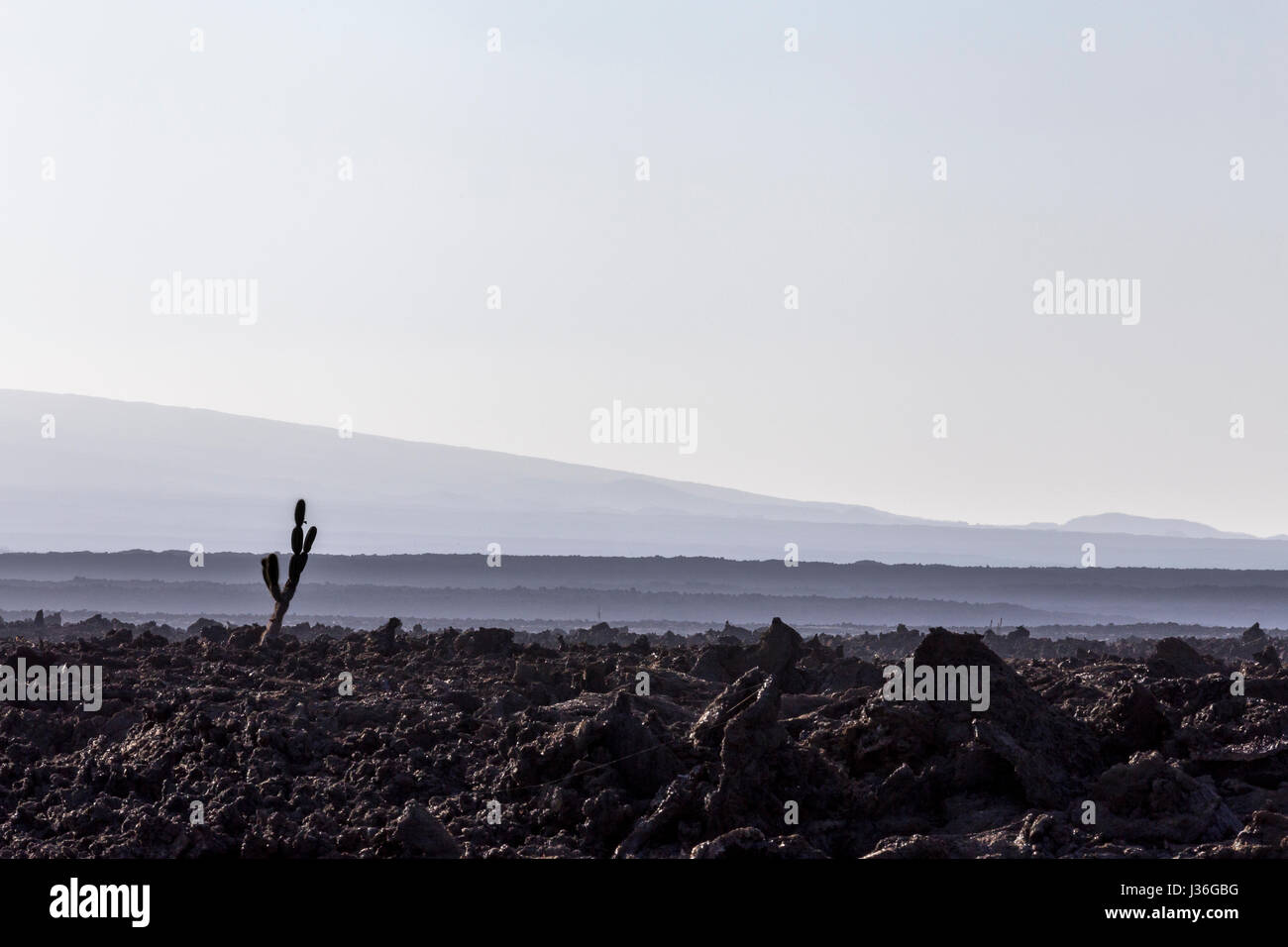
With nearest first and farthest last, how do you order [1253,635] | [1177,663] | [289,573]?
1. [1177,663]
2. [289,573]
3. [1253,635]

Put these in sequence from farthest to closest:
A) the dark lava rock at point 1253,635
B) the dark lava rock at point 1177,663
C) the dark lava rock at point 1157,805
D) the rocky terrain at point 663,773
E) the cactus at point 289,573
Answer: the dark lava rock at point 1253,635 < the cactus at point 289,573 < the dark lava rock at point 1177,663 < the rocky terrain at point 663,773 < the dark lava rock at point 1157,805

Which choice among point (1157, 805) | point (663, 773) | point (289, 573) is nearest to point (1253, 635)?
point (289, 573)

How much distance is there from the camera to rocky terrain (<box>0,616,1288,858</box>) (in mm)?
11898

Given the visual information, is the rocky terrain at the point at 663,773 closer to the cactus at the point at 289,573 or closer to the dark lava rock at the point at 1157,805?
the dark lava rock at the point at 1157,805

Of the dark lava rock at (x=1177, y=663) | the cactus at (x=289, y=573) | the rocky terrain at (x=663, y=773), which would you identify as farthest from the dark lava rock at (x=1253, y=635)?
the cactus at (x=289, y=573)

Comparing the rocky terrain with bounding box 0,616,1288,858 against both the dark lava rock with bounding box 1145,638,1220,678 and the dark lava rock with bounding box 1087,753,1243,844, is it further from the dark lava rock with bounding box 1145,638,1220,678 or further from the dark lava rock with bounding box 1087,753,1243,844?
the dark lava rock with bounding box 1145,638,1220,678

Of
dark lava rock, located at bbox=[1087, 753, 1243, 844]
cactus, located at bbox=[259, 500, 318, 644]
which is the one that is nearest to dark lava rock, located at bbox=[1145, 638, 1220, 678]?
dark lava rock, located at bbox=[1087, 753, 1243, 844]

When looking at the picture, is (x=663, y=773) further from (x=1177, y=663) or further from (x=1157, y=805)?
(x=1177, y=663)

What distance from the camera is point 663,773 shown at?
13180 millimetres

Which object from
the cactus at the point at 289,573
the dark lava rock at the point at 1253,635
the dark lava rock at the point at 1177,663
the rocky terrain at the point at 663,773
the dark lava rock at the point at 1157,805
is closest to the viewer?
the dark lava rock at the point at 1157,805

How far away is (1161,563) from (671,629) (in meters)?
96.0

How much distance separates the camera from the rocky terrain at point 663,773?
1190cm
